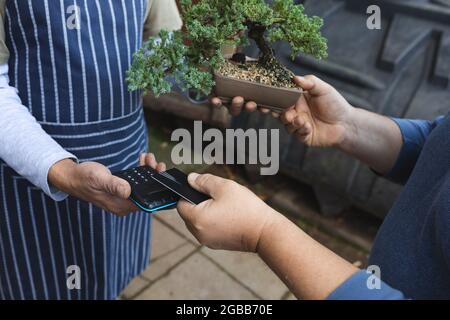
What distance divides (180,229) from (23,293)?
1071mm

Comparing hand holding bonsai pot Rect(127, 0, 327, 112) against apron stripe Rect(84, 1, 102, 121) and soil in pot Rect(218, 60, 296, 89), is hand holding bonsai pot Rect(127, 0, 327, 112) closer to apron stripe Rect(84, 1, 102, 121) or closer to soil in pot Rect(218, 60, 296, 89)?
soil in pot Rect(218, 60, 296, 89)

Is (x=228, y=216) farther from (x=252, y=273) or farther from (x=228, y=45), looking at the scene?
(x=252, y=273)

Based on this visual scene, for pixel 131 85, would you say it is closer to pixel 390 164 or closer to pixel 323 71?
pixel 390 164

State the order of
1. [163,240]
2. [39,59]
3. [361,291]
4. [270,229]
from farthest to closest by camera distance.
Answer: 1. [163,240]
2. [39,59]
3. [270,229]
4. [361,291]

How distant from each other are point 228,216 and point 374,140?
0.62 metres

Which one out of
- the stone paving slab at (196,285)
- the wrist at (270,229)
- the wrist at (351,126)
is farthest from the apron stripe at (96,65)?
the stone paving slab at (196,285)

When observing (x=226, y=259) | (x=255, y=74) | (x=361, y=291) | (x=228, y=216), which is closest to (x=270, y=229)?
(x=228, y=216)

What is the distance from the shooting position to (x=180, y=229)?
2.35 meters

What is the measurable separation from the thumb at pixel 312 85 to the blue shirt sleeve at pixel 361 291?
54cm

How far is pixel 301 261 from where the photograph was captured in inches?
28.8

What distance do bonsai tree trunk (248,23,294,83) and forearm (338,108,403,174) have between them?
31 cm

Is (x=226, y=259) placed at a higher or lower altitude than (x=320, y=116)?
lower
